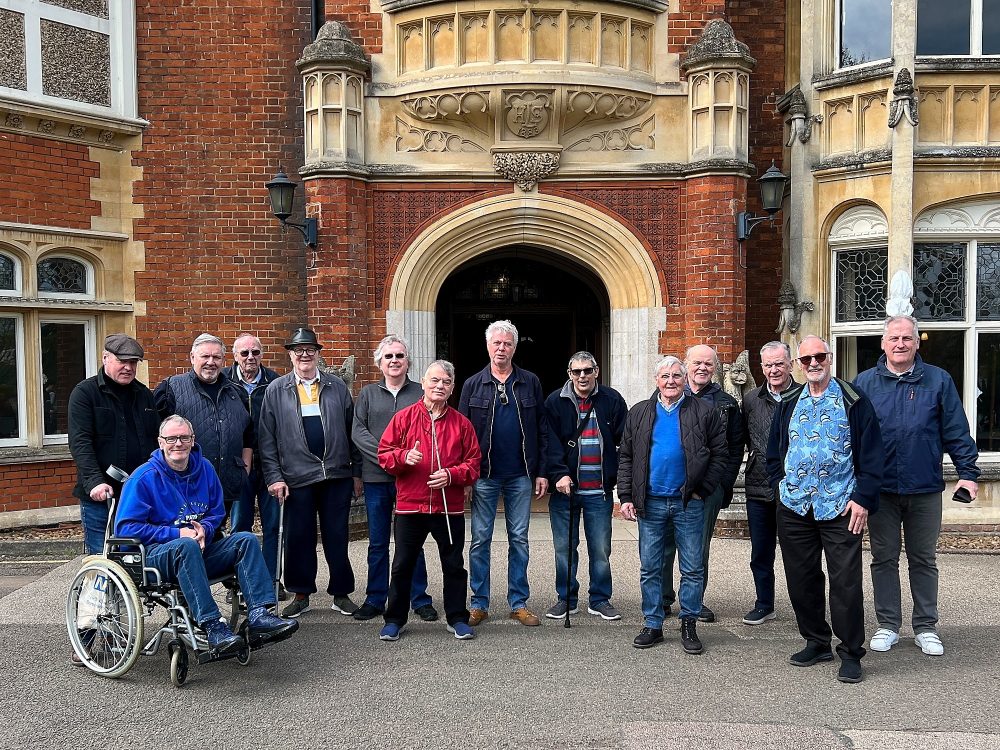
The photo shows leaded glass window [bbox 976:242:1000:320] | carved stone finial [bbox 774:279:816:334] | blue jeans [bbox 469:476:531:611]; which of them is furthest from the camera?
carved stone finial [bbox 774:279:816:334]

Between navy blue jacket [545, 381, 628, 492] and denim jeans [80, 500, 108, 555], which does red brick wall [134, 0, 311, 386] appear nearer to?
denim jeans [80, 500, 108, 555]

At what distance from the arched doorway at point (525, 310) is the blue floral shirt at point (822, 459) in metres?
6.33

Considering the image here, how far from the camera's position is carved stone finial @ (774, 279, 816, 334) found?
9.33 m

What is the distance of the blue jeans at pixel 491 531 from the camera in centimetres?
583

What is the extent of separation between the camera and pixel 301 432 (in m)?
5.87

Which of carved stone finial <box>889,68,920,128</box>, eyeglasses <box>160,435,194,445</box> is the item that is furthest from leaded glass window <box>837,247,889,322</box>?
eyeglasses <box>160,435,194,445</box>

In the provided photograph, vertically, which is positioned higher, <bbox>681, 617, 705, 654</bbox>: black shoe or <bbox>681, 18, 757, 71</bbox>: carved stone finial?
<bbox>681, 18, 757, 71</bbox>: carved stone finial

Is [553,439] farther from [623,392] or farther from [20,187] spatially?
[20,187]

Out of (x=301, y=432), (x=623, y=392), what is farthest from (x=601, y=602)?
(x=623, y=392)

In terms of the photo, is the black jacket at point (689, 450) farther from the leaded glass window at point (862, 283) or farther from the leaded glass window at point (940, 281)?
the leaded glass window at point (940, 281)

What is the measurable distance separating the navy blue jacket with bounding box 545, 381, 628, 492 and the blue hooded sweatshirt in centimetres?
206

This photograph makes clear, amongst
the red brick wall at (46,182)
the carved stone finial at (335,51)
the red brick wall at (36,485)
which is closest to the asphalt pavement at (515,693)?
the red brick wall at (36,485)

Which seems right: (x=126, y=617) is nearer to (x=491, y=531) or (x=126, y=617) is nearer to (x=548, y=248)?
(x=491, y=531)

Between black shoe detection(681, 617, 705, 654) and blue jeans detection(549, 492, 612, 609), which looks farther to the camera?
blue jeans detection(549, 492, 612, 609)
